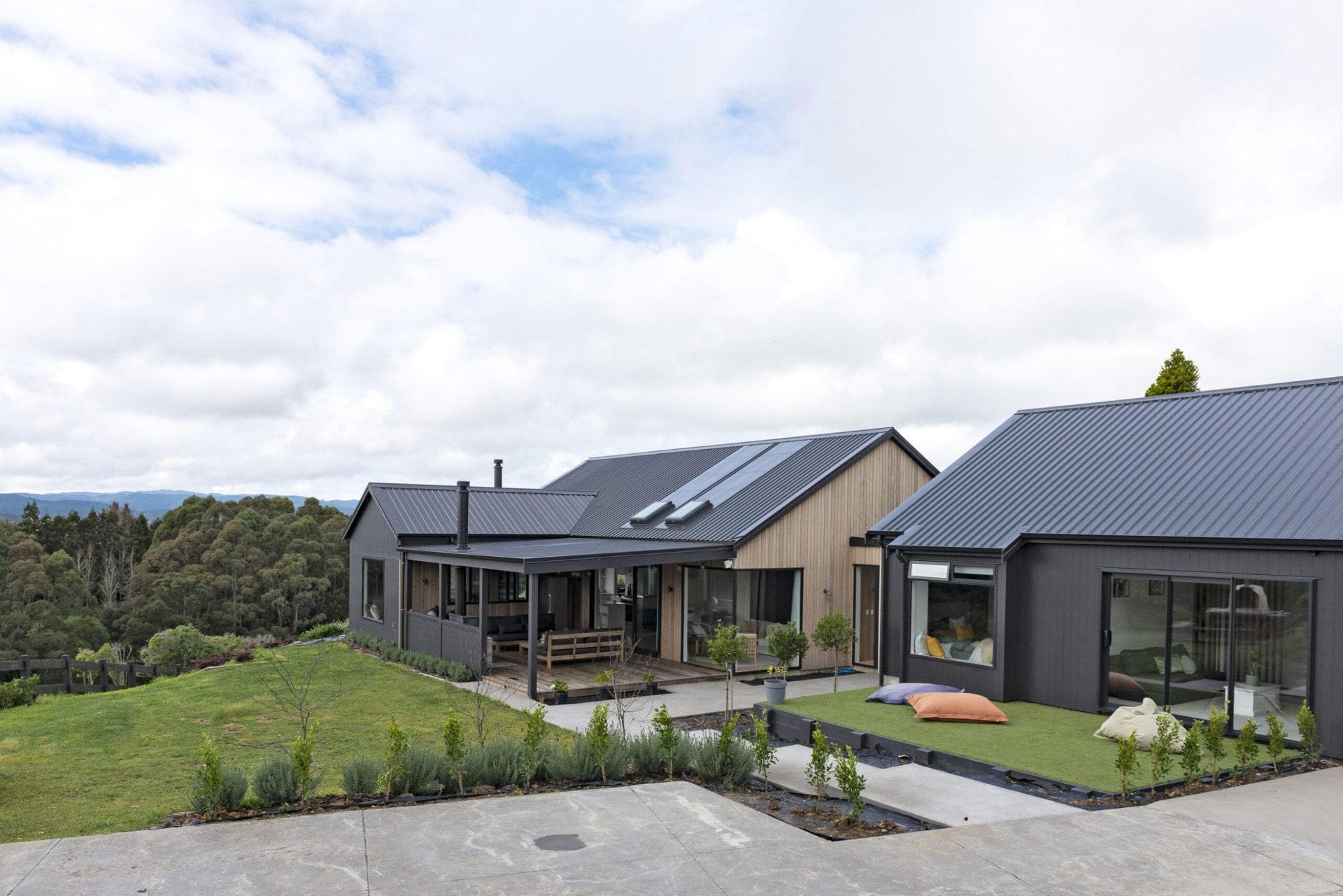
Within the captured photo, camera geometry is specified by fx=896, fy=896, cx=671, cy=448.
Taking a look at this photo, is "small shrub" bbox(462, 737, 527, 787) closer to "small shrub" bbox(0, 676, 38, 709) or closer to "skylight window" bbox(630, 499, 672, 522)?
"small shrub" bbox(0, 676, 38, 709)

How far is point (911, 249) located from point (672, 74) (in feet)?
22.4

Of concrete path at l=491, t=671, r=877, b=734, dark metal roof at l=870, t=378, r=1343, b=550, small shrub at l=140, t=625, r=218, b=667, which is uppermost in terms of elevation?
dark metal roof at l=870, t=378, r=1343, b=550

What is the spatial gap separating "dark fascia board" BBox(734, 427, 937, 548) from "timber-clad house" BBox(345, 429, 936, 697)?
4 centimetres

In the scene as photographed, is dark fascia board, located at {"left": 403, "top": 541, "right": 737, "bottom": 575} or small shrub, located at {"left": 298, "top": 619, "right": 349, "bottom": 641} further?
small shrub, located at {"left": 298, "top": 619, "right": 349, "bottom": 641}

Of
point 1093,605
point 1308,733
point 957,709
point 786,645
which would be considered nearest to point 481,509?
point 786,645

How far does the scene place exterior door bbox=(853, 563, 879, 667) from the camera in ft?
59.8

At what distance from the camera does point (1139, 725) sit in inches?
398

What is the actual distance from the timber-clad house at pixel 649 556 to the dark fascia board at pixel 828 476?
0.04 meters

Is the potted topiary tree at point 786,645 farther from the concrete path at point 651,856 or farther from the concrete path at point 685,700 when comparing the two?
the concrete path at point 651,856

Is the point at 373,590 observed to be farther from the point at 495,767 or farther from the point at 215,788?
the point at 215,788

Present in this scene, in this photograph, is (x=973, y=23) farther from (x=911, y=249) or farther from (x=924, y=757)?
(x=924, y=757)

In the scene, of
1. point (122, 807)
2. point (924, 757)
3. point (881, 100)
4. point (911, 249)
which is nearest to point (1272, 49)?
point (881, 100)

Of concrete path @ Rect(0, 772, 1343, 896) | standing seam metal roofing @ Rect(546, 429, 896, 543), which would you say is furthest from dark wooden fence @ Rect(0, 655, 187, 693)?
concrete path @ Rect(0, 772, 1343, 896)

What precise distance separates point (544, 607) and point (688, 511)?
4.75 meters
